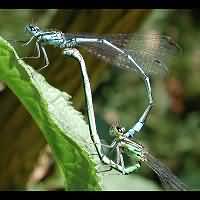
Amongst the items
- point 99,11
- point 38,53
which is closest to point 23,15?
point 99,11

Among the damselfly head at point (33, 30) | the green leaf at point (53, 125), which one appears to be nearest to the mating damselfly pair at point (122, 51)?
the damselfly head at point (33, 30)

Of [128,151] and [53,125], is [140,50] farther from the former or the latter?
[53,125]

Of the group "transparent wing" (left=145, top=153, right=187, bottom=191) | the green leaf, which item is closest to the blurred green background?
"transparent wing" (left=145, top=153, right=187, bottom=191)

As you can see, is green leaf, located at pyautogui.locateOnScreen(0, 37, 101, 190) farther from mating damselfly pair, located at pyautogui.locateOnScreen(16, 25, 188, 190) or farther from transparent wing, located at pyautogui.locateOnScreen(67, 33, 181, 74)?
transparent wing, located at pyautogui.locateOnScreen(67, 33, 181, 74)

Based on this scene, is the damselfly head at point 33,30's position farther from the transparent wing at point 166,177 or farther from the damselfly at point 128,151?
the transparent wing at point 166,177

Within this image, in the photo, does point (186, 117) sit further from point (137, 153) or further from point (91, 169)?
point (91, 169)

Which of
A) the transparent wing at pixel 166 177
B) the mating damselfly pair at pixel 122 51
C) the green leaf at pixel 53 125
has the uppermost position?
the mating damselfly pair at pixel 122 51
